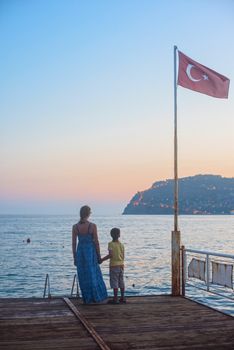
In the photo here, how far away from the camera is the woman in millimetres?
9969

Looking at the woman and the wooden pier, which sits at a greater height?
the woman

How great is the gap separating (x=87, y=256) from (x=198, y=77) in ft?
17.0

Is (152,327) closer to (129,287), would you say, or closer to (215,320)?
(215,320)

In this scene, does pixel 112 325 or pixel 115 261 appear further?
pixel 115 261

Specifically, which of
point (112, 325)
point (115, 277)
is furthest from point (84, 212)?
point (112, 325)

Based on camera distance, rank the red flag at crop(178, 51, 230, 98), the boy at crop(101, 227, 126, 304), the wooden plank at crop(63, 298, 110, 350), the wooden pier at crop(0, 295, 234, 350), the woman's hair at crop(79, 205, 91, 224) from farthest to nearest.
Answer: the red flag at crop(178, 51, 230, 98) → the boy at crop(101, 227, 126, 304) → the woman's hair at crop(79, 205, 91, 224) → the wooden pier at crop(0, 295, 234, 350) → the wooden plank at crop(63, 298, 110, 350)

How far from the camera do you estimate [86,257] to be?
10008mm

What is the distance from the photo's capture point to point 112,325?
8094mm

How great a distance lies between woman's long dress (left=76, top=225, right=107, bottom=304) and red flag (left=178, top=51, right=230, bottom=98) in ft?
15.1

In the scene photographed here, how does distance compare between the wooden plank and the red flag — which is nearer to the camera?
the wooden plank

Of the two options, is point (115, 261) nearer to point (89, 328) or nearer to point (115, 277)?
point (115, 277)

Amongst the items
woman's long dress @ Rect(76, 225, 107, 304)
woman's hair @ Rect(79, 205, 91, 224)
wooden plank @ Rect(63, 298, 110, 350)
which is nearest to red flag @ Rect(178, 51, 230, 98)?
woman's hair @ Rect(79, 205, 91, 224)

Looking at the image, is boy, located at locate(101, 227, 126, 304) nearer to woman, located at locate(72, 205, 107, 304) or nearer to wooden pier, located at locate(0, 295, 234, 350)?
woman, located at locate(72, 205, 107, 304)

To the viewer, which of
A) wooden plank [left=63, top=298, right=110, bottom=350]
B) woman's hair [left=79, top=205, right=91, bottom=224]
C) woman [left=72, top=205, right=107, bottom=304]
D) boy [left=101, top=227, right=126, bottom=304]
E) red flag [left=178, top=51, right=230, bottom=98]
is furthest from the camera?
red flag [left=178, top=51, right=230, bottom=98]
